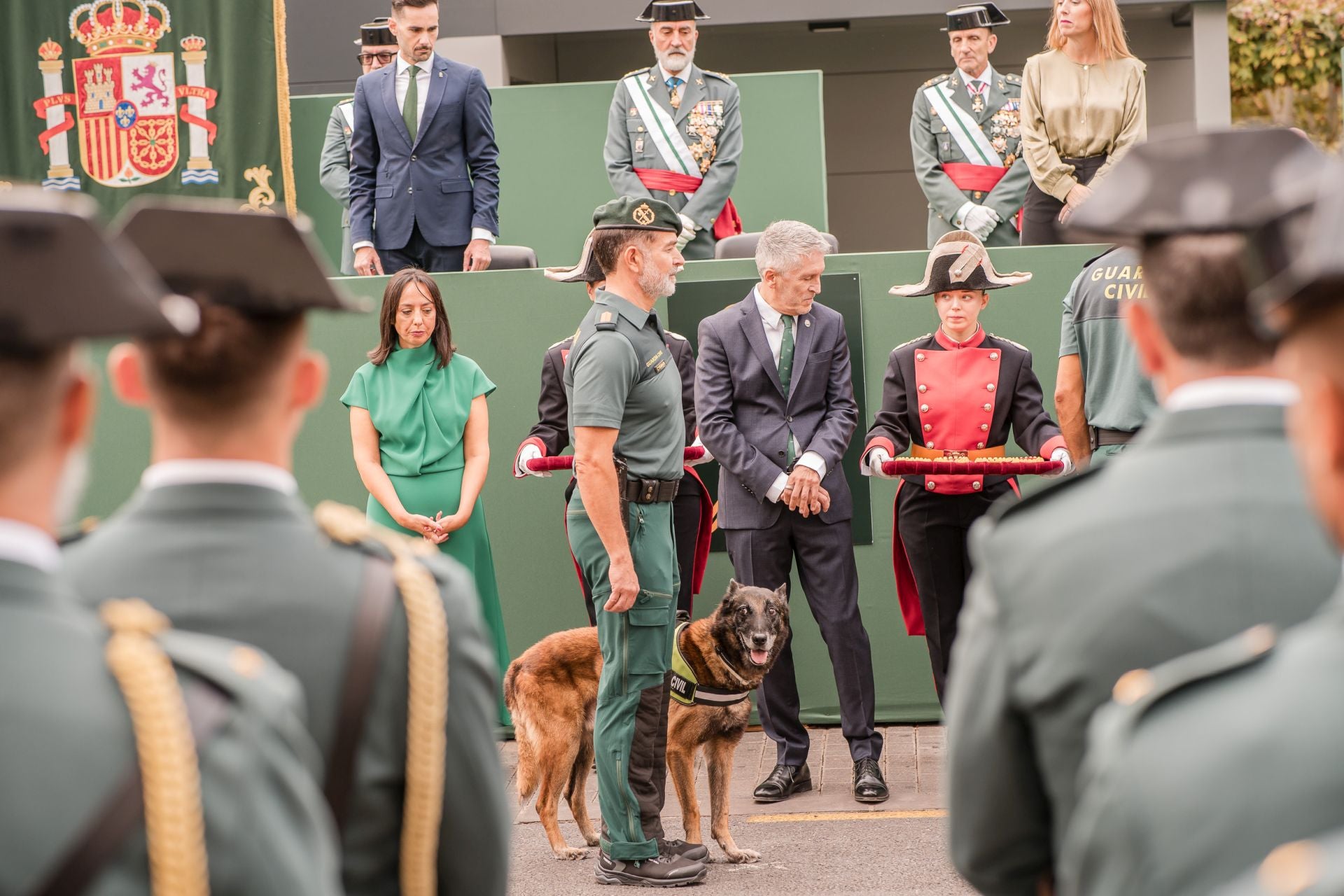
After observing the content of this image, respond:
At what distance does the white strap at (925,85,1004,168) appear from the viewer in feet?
30.5

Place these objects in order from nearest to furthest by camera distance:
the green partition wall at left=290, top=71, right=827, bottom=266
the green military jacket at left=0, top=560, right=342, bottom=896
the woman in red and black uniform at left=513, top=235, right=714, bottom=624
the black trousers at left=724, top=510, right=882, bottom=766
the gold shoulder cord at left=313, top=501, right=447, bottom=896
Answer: the green military jacket at left=0, top=560, right=342, bottom=896 → the gold shoulder cord at left=313, top=501, right=447, bottom=896 → the black trousers at left=724, top=510, right=882, bottom=766 → the woman in red and black uniform at left=513, top=235, right=714, bottom=624 → the green partition wall at left=290, top=71, right=827, bottom=266

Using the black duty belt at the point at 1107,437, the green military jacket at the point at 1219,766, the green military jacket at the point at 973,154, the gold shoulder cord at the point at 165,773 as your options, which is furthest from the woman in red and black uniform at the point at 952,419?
the gold shoulder cord at the point at 165,773

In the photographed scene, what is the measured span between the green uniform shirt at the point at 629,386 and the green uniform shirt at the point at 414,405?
1.60m

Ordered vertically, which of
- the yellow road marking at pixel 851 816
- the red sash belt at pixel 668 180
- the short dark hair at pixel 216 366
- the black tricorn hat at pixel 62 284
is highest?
the red sash belt at pixel 668 180

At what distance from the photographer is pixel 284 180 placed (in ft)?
30.4

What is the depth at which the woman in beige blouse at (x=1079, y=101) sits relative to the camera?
816 centimetres

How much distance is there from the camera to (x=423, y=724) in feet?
6.40

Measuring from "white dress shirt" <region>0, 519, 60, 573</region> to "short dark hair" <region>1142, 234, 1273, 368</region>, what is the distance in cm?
125

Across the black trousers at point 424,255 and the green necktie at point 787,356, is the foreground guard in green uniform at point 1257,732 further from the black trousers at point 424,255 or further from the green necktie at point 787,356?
the black trousers at point 424,255

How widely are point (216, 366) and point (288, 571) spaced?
0.85 feet

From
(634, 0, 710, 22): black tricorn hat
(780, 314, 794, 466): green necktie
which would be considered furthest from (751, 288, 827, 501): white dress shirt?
(634, 0, 710, 22): black tricorn hat

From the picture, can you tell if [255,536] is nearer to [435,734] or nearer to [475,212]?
[435,734]

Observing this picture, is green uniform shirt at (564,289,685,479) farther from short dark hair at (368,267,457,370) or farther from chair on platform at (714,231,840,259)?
chair on platform at (714,231,840,259)

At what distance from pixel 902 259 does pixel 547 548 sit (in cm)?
230
